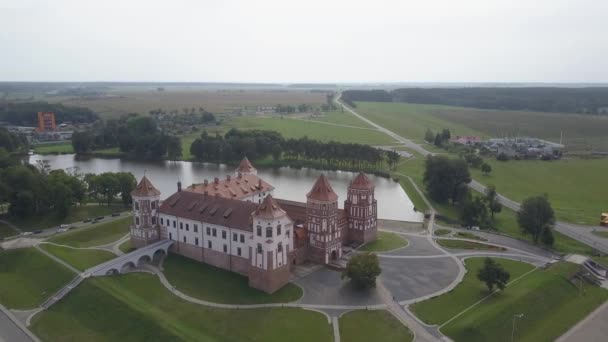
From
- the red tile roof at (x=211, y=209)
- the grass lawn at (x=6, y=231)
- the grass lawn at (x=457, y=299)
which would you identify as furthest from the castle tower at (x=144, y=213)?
the grass lawn at (x=457, y=299)

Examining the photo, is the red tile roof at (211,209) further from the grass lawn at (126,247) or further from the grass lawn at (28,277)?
the grass lawn at (28,277)

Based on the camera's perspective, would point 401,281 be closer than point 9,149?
Yes

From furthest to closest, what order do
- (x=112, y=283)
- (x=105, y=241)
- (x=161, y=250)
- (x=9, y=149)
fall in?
(x=9, y=149), (x=105, y=241), (x=161, y=250), (x=112, y=283)

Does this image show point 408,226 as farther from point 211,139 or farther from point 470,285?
point 211,139

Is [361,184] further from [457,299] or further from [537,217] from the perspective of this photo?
[537,217]

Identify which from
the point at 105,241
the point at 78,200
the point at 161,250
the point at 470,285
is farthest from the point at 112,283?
the point at 470,285
